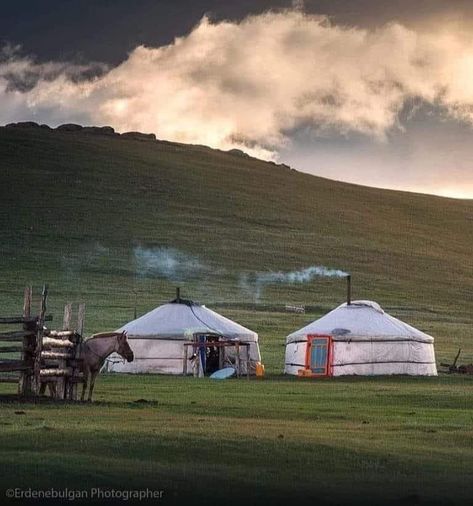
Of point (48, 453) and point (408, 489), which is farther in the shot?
point (48, 453)

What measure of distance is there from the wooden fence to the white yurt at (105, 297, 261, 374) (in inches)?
713

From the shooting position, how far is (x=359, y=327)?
46625mm

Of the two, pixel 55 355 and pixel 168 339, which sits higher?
pixel 168 339

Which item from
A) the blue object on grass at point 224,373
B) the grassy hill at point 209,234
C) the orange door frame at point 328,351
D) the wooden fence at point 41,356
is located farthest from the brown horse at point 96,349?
the grassy hill at point 209,234

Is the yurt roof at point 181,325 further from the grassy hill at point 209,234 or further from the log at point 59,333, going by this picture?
the log at point 59,333

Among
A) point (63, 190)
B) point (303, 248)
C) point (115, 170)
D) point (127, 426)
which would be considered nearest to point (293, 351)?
point (127, 426)

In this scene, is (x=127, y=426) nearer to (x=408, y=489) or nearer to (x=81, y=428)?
(x=81, y=428)

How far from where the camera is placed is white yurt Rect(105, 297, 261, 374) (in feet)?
154

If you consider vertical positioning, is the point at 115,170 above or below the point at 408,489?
above

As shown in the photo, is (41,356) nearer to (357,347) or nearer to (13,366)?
(13,366)

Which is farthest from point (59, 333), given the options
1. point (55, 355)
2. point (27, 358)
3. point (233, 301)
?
point (233, 301)

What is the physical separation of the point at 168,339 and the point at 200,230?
58691mm

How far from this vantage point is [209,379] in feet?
141

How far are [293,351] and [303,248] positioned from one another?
184ft
